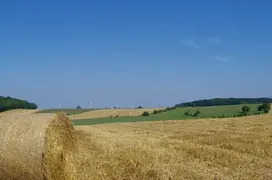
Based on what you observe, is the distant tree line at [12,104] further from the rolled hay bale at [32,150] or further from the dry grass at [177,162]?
the rolled hay bale at [32,150]

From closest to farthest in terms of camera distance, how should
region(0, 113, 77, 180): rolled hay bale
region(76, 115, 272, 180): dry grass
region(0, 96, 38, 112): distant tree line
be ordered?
region(0, 113, 77, 180): rolled hay bale → region(76, 115, 272, 180): dry grass → region(0, 96, 38, 112): distant tree line

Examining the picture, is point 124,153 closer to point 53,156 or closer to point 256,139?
point 53,156

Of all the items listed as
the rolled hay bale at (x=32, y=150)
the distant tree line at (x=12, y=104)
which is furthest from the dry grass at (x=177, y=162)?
the distant tree line at (x=12, y=104)

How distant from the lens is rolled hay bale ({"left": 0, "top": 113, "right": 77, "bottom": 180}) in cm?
744

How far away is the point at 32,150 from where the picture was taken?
758 cm

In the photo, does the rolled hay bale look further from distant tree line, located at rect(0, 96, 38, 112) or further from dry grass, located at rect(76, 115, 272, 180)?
distant tree line, located at rect(0, 96, 38, 112)

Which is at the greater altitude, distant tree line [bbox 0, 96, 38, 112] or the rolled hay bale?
distant tree line [bbox 0, 96, 38, 112]

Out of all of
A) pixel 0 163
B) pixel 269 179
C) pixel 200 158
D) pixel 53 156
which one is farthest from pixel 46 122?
pixel 269 179

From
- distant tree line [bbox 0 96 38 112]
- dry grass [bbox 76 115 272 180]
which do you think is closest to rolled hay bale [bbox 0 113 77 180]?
dry grass [bbox 76 115 272 180]

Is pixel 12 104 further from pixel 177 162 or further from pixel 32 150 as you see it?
pixel 32 150

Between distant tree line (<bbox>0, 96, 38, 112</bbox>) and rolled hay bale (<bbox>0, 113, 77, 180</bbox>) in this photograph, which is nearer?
rolled hay bale (<bbox>0, 113, 77, 180</bbox>)

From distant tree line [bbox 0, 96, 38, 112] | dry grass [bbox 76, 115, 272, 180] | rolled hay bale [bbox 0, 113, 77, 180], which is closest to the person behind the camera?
rolled hay bale [bbox 0, 113, 77, 180]

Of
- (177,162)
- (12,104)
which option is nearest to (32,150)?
(177,162)

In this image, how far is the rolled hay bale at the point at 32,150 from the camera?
744 centimetres
